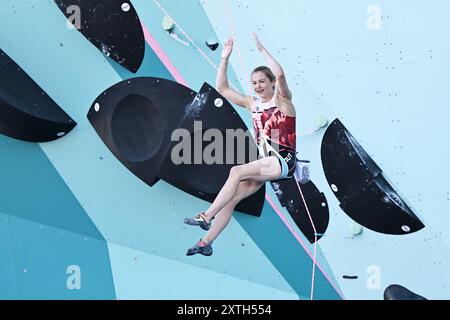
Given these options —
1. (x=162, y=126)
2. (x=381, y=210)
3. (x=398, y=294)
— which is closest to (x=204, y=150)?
(x=162, y=126)

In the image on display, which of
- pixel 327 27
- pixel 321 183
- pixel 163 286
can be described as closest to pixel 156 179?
pixel 163 286

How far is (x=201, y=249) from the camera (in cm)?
410

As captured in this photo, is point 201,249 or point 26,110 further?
point 26,110

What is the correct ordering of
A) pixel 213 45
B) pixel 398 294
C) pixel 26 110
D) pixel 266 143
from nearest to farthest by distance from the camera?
pixel 398 294 < pixel 266 143 < pixel 213 45 < pixel 26 110

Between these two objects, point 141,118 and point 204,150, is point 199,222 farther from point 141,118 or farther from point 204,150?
point 141,118

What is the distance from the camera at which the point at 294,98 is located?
3.95m

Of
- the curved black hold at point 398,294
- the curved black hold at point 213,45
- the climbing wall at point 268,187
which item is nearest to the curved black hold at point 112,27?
the climbing wall at point 268,187

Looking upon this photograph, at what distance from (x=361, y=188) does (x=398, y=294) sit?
1.49ft

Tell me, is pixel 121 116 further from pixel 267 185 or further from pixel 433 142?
pixel 433 142

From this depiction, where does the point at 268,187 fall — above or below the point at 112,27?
below

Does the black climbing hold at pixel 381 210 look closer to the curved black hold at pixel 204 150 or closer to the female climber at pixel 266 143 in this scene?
the female climber at pixel 266 143

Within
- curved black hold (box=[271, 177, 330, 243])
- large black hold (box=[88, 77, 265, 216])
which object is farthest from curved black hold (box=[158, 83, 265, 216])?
curved black hold (box=[271, 177, 330, 243])

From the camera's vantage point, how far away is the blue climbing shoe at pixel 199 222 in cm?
388

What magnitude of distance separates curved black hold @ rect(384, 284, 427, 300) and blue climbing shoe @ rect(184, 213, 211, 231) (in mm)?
780
